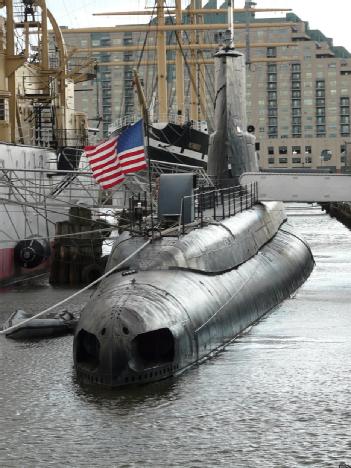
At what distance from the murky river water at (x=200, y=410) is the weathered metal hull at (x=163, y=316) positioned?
319 millimetres

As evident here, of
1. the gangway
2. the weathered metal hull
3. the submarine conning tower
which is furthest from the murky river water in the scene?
the submarine conning tower

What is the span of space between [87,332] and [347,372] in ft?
15.2

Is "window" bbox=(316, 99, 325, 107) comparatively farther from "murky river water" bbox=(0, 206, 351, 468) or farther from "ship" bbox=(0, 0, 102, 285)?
"murky river water" bbox=(0, 206, 351, 468)

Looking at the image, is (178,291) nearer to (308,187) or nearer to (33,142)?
(308,187)

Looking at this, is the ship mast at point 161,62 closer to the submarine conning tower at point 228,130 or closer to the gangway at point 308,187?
the submarine conning tower at point 228,130

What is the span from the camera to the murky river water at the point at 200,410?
1197 centimetres

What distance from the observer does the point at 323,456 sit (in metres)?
11.8

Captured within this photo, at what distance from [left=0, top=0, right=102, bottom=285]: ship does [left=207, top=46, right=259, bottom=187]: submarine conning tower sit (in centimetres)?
480

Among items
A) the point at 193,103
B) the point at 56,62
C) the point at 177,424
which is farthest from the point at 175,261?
the point at 193,103

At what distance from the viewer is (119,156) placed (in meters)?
21.8

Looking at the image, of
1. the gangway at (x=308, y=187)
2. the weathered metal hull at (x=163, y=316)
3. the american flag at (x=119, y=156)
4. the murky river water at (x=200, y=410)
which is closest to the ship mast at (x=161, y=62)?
the gangway at (x=308, y=187)

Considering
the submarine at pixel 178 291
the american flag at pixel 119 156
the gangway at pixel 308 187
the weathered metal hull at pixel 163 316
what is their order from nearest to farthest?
the weathered metal hull at pixel 163 316 → the submarine at pixel 178 291 → the american flag at pixel 119 156 → the gangway at pixel 308 187

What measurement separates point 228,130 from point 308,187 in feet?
17.3

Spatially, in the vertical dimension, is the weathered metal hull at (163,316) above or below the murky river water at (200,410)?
above
